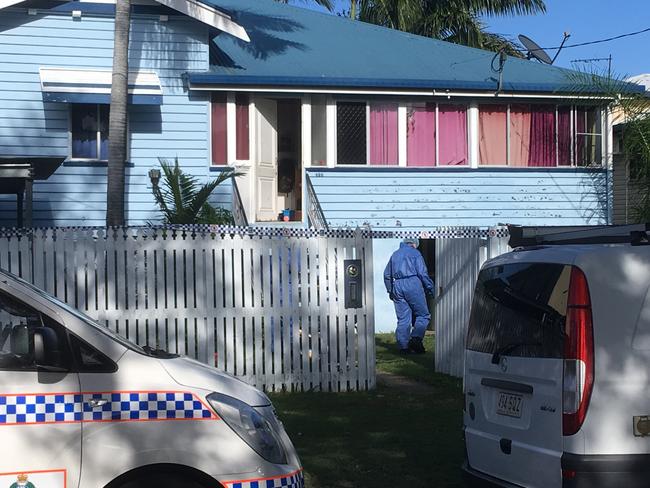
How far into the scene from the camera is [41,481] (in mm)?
4836

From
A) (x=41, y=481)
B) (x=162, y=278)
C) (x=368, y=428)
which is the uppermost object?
(x=162, y=278)

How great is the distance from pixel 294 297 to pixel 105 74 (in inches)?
327

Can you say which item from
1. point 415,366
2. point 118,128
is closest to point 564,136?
point 415,366

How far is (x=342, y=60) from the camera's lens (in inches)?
790

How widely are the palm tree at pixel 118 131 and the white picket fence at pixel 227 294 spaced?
11.5 ft

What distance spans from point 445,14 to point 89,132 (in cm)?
1540

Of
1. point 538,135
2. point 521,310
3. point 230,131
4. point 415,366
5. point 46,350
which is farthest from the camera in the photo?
point 538,135

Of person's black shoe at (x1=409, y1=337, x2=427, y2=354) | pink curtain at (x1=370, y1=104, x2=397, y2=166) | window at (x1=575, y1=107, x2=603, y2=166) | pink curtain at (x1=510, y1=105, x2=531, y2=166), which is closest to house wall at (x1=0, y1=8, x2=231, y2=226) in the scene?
pink curtain at (x1=370, y1=104, x2=397, y2=166)

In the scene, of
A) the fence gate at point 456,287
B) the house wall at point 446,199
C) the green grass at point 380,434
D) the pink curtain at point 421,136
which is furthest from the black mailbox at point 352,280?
the pink curtain at point 421,136

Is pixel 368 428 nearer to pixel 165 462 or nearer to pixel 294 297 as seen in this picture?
pixel 294 297

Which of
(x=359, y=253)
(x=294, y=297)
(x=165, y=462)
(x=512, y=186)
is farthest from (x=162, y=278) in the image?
(x=512, y=186)

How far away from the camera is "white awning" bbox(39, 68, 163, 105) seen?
17.2m

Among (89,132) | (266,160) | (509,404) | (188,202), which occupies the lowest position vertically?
(509,404)

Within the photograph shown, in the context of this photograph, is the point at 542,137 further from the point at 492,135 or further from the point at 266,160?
the point at 266,160
